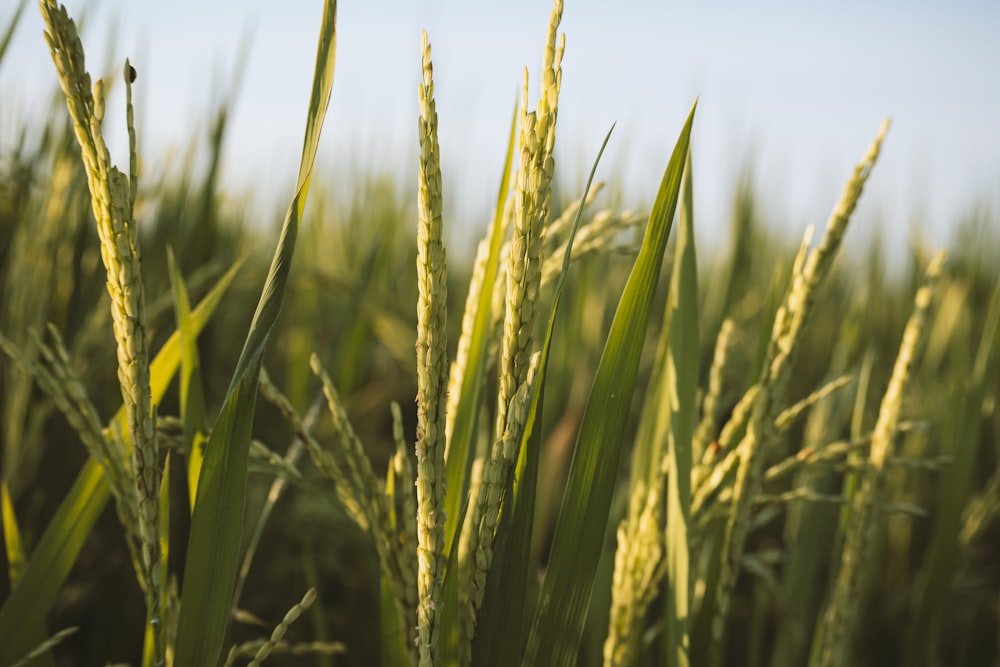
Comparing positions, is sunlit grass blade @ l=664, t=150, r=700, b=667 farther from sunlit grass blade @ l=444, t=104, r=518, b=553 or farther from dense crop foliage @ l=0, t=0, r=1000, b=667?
sunlit grass blade @ l=444, t=104, r=518, b=553

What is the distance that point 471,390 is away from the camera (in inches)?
25.0

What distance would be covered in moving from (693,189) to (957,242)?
7.76 feet

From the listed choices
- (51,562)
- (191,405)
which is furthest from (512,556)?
(51,562)

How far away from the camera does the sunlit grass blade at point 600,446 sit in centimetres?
53

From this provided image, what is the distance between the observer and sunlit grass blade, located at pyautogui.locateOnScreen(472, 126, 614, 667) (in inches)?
19.7

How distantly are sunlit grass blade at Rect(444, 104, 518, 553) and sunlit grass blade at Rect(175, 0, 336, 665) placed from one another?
154 mm

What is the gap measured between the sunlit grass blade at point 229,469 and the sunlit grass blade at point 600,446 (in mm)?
213

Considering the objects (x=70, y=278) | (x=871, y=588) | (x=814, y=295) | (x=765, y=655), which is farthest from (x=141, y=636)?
(x=871, y=588)

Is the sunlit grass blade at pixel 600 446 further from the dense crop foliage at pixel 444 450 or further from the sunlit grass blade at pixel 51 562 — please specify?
the sunlit grass blade at pixel 51 562

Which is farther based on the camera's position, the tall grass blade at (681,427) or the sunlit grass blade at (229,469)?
the tall grass blade at (681,427)

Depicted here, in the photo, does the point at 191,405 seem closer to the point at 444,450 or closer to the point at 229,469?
the point at 229,469

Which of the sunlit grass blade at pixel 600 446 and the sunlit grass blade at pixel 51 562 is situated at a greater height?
the sunlit grass blade at pixel 600 446

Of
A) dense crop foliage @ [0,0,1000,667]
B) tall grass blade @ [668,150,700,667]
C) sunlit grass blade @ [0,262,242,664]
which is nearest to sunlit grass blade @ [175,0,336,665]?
dense crop foliage @ [0,0,1000,667]

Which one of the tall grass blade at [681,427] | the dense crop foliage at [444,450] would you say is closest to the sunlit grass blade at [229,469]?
the dense crop foliage at [444,450]
